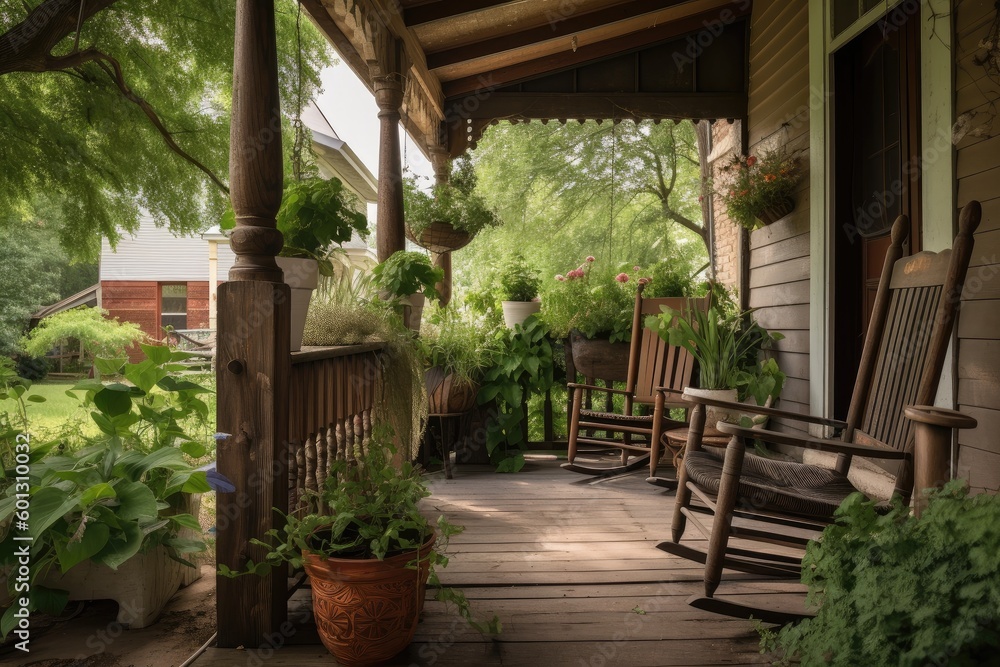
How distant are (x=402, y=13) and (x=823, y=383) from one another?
312cm

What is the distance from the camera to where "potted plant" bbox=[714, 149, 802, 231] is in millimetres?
3918

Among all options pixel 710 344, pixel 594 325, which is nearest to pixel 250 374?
pixel 710 344

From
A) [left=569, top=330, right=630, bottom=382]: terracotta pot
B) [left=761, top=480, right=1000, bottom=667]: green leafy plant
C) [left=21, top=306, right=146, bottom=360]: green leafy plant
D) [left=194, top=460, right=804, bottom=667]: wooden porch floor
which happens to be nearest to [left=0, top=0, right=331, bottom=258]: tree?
[left=569, top=330, right=630, bottom=382]: terracotta pot

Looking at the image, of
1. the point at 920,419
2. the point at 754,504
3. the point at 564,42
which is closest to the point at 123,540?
the point at 754,504

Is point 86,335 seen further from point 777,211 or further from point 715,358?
point 777,211

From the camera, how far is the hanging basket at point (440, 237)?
13.0 feet

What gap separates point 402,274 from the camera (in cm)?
297

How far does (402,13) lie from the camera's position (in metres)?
3.70

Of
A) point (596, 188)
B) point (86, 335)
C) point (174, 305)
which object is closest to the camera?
point (86, 335)

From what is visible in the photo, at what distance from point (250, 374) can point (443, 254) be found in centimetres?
339

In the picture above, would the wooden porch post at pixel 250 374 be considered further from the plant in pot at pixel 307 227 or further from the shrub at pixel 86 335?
the shrub at pixel 86 335

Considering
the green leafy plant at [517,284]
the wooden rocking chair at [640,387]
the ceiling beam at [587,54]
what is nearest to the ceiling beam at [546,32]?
the ceiling beam at [587,54]

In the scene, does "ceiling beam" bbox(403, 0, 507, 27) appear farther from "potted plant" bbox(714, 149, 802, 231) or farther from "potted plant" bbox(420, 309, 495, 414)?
"potted plant" bbox(714, 149, 802, 231)

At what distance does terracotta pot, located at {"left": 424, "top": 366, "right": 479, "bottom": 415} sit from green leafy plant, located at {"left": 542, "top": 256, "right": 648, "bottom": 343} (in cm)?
88
